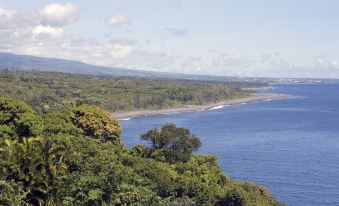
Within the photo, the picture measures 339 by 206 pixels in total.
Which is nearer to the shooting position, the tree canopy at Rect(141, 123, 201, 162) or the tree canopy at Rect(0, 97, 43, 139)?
the tree canopy at Rect(0, 97, 43, 139)

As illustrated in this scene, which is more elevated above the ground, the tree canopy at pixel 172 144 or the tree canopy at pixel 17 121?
the tree canopy at pixel 17 121

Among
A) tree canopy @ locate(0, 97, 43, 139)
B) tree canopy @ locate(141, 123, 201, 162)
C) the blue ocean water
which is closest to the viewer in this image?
tree canopy @ locate(0, 97, 43, 139)

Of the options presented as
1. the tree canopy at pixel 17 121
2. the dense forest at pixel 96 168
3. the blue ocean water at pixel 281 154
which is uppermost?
the tree canopy at pixel 17 121

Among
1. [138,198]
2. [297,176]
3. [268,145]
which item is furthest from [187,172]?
[268,145]

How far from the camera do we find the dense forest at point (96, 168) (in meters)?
46.4

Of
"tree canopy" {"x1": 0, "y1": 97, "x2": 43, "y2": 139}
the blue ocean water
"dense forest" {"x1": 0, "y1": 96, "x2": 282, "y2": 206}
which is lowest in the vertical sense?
the blue ocean water

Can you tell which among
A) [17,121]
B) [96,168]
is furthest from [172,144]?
[96,168]

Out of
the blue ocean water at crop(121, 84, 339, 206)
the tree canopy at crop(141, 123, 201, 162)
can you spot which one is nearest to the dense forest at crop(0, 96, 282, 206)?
the tree canopy at crop(141, 123, 201, 162)

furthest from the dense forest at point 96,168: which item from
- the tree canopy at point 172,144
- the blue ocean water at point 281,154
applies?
the blue ocean water at point 281,154

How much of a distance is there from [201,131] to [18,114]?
370 ft

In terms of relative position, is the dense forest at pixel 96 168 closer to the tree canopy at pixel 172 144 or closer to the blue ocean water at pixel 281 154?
the tree canopy at pixel 172 144

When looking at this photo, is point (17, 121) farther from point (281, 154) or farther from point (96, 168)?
point (281, 154)

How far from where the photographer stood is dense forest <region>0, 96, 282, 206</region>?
46438mm

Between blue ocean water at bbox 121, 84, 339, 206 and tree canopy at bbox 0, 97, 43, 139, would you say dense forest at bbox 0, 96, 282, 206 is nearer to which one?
tree canopy at bbox 0, 97, 43, 139
